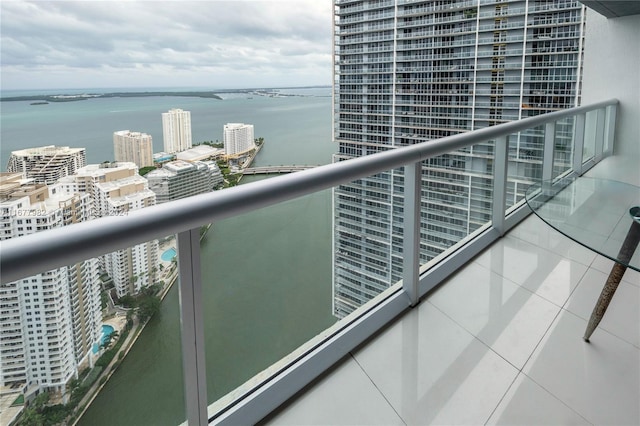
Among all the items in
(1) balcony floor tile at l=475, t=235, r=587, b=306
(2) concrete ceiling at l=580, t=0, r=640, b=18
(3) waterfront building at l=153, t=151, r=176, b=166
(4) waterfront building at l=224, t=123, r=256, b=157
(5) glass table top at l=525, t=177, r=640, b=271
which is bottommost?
(1) balcony floor tile at l=475, t=235, r=587, b=306

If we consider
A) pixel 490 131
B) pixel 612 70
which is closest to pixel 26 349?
pixel 490 131

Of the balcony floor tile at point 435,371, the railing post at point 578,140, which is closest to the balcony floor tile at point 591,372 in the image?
the balcony floor tile at point 435,371

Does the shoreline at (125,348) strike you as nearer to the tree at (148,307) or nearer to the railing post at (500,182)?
the tree at (148,307)

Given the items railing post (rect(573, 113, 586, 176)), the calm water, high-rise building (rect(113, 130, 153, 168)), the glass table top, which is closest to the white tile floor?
the calm water

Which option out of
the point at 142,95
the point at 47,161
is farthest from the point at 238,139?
the point at 47,161

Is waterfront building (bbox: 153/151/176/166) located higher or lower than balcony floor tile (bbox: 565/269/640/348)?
higher

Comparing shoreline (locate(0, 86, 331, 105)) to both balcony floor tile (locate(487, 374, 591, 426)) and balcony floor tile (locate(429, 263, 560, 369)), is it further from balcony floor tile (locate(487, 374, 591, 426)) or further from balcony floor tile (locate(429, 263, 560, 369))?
balcony floor tile (locate(487, 374, 591, 426))

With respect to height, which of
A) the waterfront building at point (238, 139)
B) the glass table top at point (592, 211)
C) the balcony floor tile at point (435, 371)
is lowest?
the balcony floor tile at point (435, 371)
